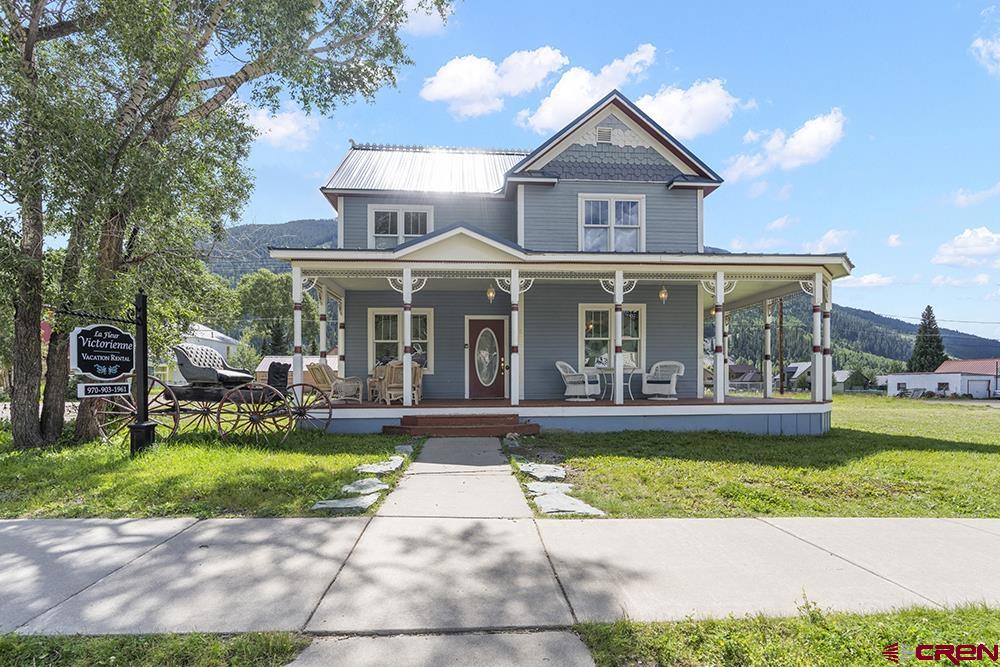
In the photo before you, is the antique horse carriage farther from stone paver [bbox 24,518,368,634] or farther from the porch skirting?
stone paver [bbox 24,518,368,634]

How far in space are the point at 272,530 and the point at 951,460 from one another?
9635 millimetres

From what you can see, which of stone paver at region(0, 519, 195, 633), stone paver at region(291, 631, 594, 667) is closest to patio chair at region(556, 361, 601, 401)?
stone paver at region(0, 519, 195, 633)

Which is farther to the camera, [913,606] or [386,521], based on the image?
[386,521]

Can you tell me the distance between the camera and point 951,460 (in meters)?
7.71

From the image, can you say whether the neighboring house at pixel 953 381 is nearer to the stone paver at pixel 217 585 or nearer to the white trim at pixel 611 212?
the white trim at pixel 611 212

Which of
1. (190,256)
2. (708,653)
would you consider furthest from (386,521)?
(190,256)

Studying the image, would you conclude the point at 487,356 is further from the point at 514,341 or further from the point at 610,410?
the point at 610,410

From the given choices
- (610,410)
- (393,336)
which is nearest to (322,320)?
(393,336)

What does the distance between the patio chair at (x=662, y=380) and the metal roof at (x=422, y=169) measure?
632cm

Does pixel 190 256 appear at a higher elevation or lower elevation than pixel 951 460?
higher

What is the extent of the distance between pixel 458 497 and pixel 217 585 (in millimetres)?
2562

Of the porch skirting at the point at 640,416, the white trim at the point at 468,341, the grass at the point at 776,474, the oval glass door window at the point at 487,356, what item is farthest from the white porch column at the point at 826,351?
the oval glass door window at the point at 487,356

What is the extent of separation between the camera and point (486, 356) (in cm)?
1328

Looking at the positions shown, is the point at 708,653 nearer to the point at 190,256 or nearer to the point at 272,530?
the point at 272,530
